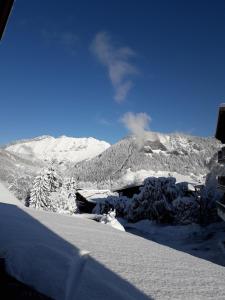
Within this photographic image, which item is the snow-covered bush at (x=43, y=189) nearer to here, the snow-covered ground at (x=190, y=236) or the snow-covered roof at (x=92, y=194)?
the snow-covered ground at (x=190, y=236)

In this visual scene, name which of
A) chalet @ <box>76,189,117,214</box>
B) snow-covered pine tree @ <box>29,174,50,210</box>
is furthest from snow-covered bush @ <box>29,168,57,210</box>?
chalet @ <box>76,189,117,214</box>

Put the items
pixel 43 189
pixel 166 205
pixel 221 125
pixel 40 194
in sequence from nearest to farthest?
pixel 221 125, pixel 166 205, pixel 40 194, pixel 43 189

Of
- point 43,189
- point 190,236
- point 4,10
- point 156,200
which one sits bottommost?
point 190,236

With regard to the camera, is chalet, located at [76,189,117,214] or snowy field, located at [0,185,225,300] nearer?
snowy field, located at [0,185,225,300]

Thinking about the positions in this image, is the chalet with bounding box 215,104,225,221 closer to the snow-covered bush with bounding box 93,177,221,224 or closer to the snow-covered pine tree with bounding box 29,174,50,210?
the snow-covered bush with bounding box 93,177,221,224

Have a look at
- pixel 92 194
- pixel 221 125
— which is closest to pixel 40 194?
pixel 92 194

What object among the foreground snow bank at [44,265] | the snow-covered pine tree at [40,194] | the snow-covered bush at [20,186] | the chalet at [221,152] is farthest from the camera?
the snow-covered bush at [20,186]

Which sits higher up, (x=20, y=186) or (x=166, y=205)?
(x=166, y=205)

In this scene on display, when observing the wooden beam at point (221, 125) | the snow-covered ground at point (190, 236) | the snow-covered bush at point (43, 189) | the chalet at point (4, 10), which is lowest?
the snow-covered ground at point (190, 236)

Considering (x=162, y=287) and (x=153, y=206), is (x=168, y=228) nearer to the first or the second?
(x=153, y=206)

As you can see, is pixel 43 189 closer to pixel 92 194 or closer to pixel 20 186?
pixel 92 194

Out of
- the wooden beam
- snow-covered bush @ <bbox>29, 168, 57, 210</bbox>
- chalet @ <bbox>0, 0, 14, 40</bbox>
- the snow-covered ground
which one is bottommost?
the snow-covered ground

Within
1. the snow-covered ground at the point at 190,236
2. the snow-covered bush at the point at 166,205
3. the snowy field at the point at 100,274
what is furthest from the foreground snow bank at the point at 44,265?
the snow-covered bush at the point at 166,205

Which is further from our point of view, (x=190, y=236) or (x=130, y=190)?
(x=130, y=190)
